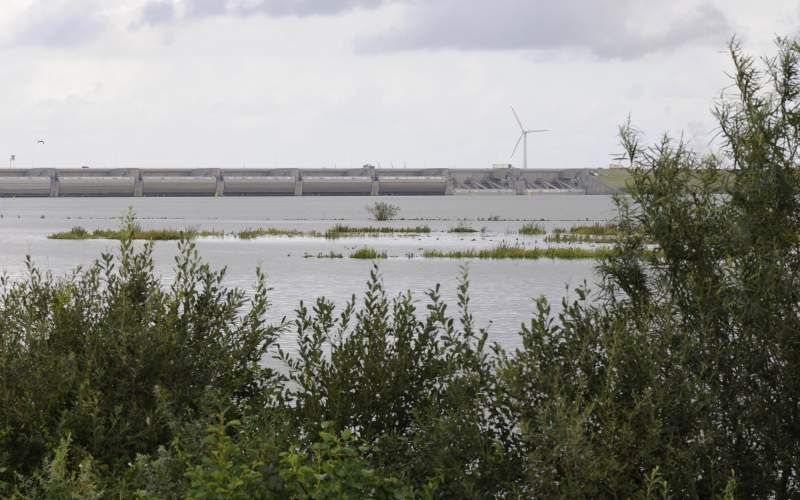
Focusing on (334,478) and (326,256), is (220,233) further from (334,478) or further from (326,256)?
(334,478)

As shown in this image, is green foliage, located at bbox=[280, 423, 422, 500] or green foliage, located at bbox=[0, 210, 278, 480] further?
green foliage, located at bbox=[0, 210, 278, 480]

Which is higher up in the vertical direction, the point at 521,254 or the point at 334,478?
the point at 334,478

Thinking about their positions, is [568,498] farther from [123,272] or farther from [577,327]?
[123,272]

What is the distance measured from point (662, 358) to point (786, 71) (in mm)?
2629

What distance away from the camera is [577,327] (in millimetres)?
7242

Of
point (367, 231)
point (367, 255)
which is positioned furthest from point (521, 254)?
point (367, 231)

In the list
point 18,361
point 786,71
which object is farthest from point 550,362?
point 18,361

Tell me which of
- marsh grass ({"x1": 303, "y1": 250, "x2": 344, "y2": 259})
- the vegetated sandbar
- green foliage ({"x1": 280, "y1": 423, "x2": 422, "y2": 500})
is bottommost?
marsh grass ({"x1": 303, "y1": 250, "x2": 344, "y2": 259})

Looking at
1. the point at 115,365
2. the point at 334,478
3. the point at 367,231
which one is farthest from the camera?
the point at 367,231

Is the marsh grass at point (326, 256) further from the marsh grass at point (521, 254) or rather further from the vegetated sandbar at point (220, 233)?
the vegetated sandbar at point (220, 233)

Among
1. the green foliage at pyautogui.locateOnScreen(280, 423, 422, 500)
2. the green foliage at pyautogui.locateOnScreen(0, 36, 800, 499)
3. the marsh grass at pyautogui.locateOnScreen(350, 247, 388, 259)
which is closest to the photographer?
the green foliage at pyautogui.locateOnScreen(280, 423, 422, 500)

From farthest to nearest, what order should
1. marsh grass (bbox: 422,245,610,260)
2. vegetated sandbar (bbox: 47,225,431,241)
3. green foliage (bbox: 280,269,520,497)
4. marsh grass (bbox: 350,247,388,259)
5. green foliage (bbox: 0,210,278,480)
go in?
vegetated sandbar (bbox: 47,225,431,241), marsh grass (bbox: 422,245,610,260), marsh grass (bbox: 350,247,388,259), green foliage (bbox: 0,210,278,480), green foliage (bbox: 280,269,520,497)

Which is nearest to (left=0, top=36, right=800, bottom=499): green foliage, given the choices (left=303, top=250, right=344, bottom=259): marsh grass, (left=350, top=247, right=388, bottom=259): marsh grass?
(left=303, top=250, right=344, bottom=259): marsh grass

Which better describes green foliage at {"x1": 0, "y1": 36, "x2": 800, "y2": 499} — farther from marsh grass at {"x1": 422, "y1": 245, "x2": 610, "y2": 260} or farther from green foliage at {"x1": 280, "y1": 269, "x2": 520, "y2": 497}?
marsh grass at {"x1": 422, "y1": 245, "x2": 610, "y2": 260}
